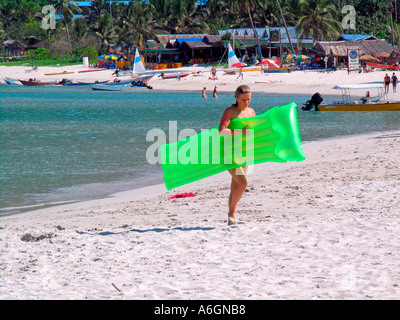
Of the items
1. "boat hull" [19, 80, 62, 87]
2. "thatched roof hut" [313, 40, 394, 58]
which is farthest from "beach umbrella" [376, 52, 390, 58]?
"boat hull" [19, 80, 62, 87]

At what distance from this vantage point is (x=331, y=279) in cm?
451

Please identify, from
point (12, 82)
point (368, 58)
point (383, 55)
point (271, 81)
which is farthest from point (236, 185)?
point (12, 82)

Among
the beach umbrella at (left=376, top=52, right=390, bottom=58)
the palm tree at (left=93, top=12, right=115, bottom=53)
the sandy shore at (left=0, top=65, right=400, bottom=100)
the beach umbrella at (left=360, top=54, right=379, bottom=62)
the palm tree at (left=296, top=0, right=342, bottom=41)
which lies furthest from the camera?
the palm tree at (left=93, top=12, right=115, bottom=53)

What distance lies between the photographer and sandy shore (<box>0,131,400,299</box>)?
177 inches

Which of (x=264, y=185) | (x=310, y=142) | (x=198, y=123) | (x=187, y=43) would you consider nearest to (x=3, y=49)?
(x=187, y=43)

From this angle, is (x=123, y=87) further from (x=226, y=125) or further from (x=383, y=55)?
(x=226, y=125)

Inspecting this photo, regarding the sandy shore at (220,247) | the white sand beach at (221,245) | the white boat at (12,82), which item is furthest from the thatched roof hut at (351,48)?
the sandy shore at (220,247)

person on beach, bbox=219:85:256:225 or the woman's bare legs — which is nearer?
person on beach, bbox=219:85:256:225

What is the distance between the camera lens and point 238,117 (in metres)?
6.14

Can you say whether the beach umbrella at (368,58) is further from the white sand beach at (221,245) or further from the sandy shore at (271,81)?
the white sand beach at (221,245)

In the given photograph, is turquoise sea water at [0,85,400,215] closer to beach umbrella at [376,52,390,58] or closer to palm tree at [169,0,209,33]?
beach umbrella at [376,52,390,58]

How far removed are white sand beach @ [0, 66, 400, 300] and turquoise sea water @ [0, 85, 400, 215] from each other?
239 cm
